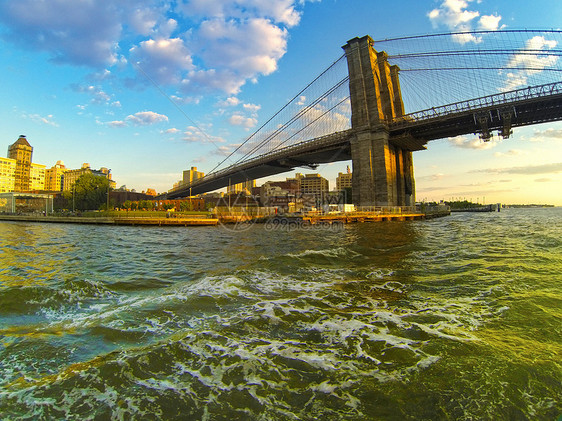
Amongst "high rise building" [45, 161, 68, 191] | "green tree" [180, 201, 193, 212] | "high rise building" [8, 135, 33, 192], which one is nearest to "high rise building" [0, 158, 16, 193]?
"high rise building" [8, 135, 33, 192]

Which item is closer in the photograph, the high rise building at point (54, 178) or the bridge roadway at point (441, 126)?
the bridge roadway at point (441, 126)

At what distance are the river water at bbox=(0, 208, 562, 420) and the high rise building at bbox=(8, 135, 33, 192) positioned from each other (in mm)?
141992

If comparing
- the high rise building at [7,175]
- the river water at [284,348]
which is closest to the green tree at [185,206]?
the river water at [284,348]

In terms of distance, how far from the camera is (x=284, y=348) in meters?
3.06

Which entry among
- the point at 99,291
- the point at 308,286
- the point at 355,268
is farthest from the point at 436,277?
the point at 99,291

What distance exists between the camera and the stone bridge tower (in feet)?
110

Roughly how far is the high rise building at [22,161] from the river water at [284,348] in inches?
5590

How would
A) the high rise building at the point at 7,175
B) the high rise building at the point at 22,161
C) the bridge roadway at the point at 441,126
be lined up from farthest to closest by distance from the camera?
the high rise building at the point at 22,161 → the high rise building at the point at 7,175 → the bridge roadway at the point at 441,126

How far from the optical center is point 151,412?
2027mm

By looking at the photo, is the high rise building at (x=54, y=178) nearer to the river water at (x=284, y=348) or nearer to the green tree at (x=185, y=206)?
the green tree at (x=185, y=206)

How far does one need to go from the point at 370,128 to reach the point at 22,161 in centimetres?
14945

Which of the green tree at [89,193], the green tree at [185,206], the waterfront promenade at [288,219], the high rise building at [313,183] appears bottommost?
the waterfront promenade at [288,219]

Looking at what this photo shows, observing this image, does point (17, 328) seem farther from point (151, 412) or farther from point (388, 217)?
point (388, 217)

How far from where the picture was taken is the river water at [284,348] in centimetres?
209
